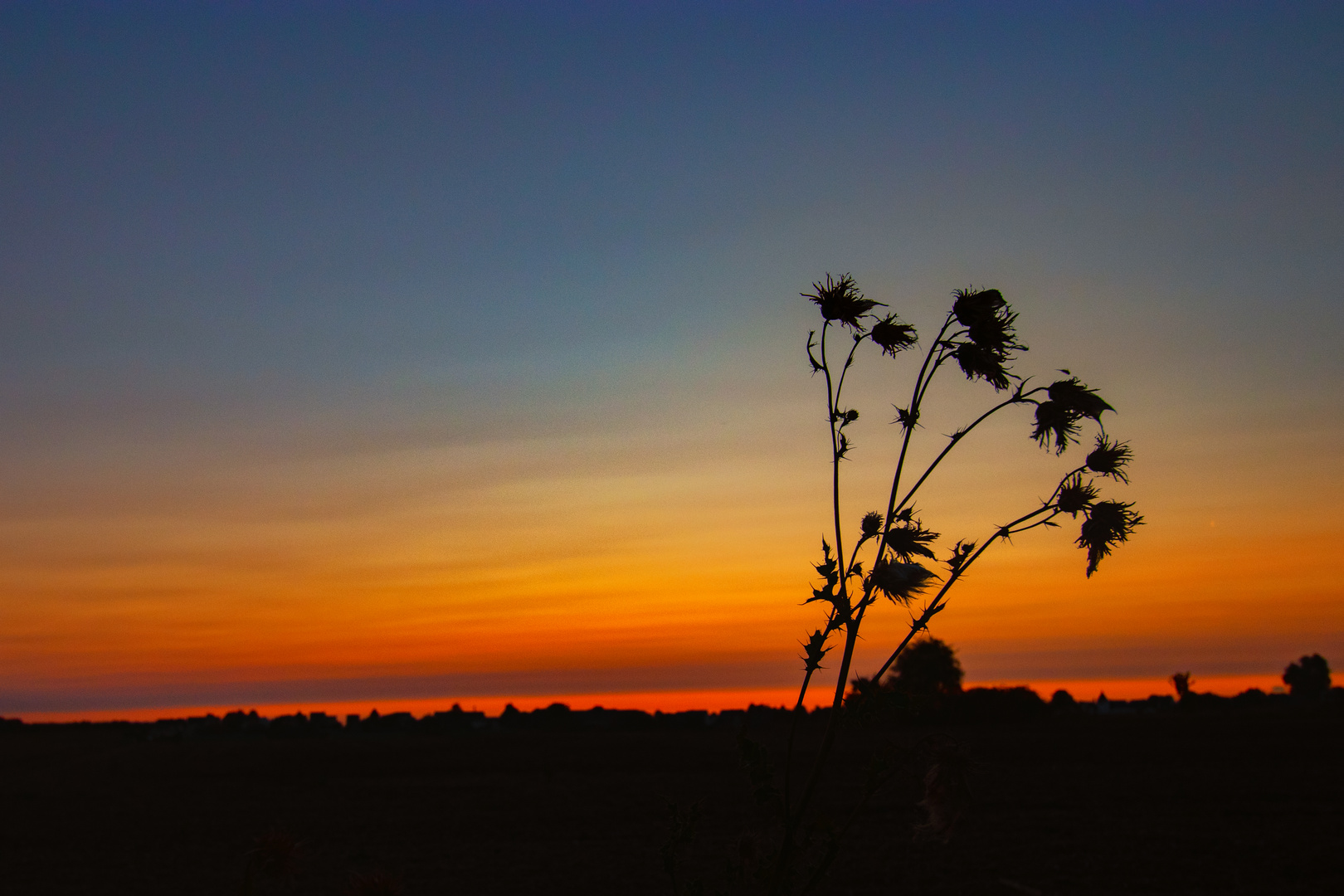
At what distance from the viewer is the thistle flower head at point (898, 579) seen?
325 centimetres

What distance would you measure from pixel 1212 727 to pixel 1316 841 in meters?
43.5

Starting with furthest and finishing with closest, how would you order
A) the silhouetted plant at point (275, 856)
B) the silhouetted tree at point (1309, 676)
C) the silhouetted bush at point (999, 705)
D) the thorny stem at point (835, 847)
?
the silhouetted tree at point (1309, 676)
the silhouetted bush at point (999, 705)
the silhouetted plant at point (275, 856)
the thorny stem at point (835, 847)

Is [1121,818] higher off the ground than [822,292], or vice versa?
A: [822,292]

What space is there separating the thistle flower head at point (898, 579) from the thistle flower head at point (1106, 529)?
58 cm

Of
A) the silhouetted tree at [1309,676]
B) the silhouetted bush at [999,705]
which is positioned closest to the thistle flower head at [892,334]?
the silhouetted bush at [999,705]

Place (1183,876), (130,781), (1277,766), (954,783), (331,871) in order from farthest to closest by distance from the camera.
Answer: (130,781) < (1277,766) < (331,871) < (1183,876) < (954,783)

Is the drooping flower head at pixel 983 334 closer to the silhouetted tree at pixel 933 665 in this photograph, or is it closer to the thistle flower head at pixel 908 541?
the thistle flower head at pixel 908 541

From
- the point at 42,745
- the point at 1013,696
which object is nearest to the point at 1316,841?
the point at 1013,696

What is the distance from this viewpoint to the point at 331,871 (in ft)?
80.0

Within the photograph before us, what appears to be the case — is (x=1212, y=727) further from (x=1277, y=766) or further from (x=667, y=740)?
(x=667, y=740)

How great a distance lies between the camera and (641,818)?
32.1 meters

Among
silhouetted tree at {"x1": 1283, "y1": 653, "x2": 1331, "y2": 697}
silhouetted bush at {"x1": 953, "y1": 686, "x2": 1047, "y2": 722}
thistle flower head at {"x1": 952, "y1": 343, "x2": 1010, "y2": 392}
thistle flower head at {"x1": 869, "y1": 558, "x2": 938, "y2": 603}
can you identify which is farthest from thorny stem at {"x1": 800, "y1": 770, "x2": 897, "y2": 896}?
silhouetted tree at {"x1": 1283, "y1": 653, "x2": 1331, "y2": 697}

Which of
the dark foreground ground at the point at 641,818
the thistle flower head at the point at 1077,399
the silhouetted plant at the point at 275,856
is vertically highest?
the thistle flower head at the point at 1077,399

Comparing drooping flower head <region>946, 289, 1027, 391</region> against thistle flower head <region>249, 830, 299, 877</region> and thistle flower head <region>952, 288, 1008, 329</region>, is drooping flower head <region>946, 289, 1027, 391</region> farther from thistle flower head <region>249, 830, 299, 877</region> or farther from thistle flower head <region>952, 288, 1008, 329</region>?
thistle flower head <region>249, 830, 299, 877</region>
